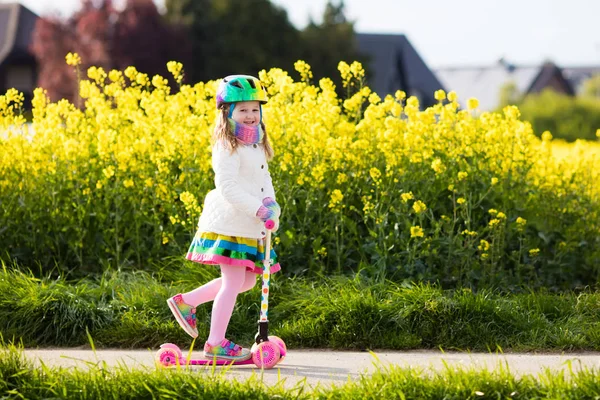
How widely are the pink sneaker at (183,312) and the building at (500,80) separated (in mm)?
55843

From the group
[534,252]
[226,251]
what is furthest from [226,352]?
[534,252]

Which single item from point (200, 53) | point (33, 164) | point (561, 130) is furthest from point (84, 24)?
point (33, 164)

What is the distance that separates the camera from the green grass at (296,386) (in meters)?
4.14

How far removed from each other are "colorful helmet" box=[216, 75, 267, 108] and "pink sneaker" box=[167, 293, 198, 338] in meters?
1.00

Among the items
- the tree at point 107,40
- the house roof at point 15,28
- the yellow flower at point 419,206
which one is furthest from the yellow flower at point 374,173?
the house roof at point 15,28

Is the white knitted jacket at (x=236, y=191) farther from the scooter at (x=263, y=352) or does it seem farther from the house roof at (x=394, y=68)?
the house roof at (x=394, y=68)

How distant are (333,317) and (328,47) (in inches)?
1240

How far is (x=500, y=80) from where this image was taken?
63.1 meters

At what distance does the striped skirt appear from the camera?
4.97 metres

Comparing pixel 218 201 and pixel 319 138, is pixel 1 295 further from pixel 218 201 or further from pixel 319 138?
pixel 319 138

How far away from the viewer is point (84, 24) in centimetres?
3416

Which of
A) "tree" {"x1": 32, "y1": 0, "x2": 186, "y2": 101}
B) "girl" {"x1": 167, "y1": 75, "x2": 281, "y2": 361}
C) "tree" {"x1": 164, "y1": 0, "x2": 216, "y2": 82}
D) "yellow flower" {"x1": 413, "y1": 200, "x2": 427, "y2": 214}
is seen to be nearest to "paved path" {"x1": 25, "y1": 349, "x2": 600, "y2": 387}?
"girl" {"x1": 167, "y1": 75, "x2": 281, "y2": 361}

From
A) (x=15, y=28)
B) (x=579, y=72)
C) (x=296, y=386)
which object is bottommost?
(x=296, y=386)

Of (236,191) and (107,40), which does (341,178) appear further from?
(107,40)
